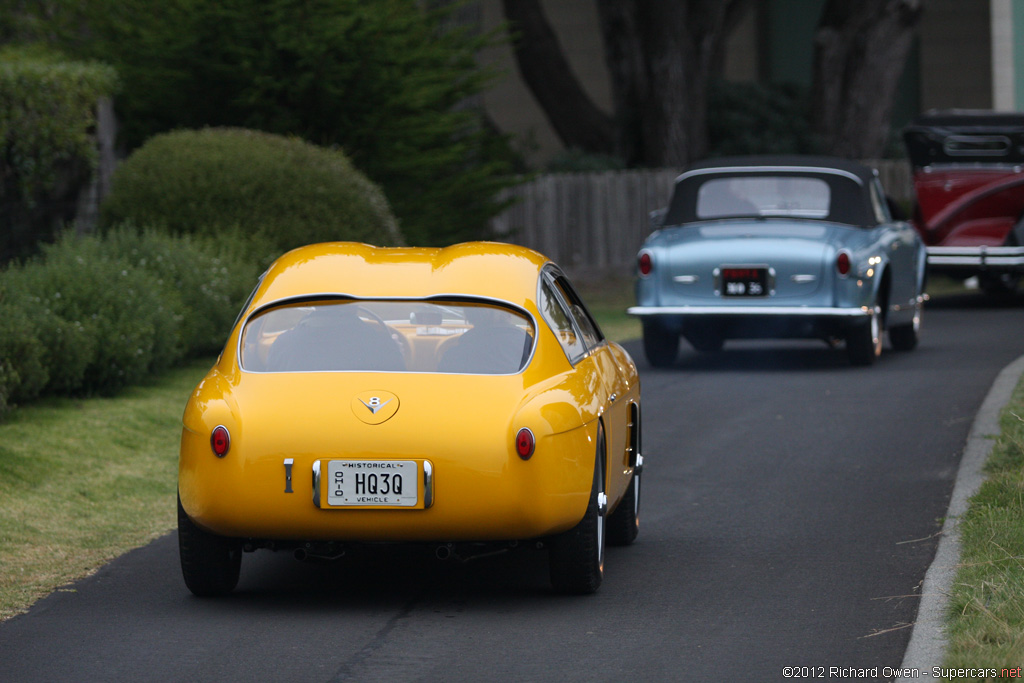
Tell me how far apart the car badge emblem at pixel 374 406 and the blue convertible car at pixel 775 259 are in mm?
8357

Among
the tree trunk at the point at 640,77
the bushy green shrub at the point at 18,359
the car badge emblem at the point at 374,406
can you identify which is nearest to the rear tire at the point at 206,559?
the car badge emblem at the point at 374,406

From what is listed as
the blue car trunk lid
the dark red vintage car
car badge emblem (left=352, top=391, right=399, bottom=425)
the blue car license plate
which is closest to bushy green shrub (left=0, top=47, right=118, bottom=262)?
the blue car trunk lid

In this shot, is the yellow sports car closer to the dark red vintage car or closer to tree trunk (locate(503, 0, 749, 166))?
the dark red vintage car

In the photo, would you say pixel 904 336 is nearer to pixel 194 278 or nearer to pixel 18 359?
pixel 194 278

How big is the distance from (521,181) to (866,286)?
9.89 meters

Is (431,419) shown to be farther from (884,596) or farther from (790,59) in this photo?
(790,59)

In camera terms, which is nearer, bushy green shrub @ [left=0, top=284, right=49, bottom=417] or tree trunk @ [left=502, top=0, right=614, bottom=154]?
bushy green shrub @ [left=0, top=284, right=49, bottom=417]

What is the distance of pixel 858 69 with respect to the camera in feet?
94.5

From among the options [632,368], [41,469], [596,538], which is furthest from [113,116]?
[596,538]

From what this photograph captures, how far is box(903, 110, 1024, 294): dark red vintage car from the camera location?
21.1 metres

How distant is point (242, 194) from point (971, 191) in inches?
398

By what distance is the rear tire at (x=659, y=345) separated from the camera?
15281 mm

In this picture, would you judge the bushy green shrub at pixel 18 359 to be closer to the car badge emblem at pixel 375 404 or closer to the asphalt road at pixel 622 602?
the asphalt road at pixel 622 602

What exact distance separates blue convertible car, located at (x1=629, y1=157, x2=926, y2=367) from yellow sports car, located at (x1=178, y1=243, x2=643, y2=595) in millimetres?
7280
